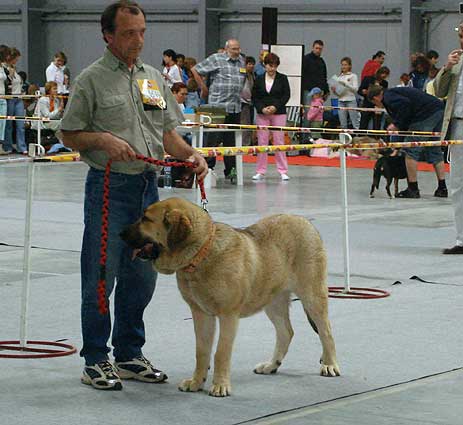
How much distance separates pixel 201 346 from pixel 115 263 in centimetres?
56

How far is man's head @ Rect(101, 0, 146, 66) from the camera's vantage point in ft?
16.9

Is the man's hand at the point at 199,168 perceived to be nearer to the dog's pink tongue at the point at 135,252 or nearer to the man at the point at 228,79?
the dog's pink tongue at the point at 135,252

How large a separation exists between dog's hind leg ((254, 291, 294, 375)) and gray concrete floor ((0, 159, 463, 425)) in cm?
7

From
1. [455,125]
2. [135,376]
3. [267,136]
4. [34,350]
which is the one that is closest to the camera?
[135,376]

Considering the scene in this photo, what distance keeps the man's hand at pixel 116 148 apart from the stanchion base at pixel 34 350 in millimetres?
1363

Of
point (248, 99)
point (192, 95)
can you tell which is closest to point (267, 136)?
point (248, 99)

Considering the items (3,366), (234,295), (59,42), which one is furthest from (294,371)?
(59,42)

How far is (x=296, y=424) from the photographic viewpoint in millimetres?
4684

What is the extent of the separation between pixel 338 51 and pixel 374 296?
19035 mm

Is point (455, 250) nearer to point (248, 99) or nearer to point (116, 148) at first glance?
point (116, 148)

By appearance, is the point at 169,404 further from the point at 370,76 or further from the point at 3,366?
the point at 370,76

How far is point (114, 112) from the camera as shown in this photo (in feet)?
17.1

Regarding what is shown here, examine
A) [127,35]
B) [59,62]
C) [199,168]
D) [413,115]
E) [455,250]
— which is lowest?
[455,250]

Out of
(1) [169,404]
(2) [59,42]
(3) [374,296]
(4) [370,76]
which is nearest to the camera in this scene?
(1) [169,404]
